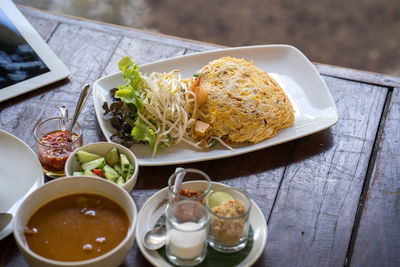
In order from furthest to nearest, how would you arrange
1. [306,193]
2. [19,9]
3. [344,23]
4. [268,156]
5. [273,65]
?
[344,23] < [19,9] < [273,65] < [268,156] < [306,193]

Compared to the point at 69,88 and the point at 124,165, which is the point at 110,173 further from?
the point at 69,88

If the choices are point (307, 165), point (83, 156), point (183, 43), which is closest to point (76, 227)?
point (83, 156)

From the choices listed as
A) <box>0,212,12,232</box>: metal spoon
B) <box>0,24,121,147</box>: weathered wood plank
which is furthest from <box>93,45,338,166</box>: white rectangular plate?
<box>0,212,12,232</box>: metal spoon

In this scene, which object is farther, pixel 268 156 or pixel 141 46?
pixel 141 46

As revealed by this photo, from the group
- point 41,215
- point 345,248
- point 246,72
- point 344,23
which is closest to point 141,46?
point 246,72

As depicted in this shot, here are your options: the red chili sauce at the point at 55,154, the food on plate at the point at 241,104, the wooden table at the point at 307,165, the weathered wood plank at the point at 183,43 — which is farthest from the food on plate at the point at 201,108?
the weathered wood plank at the point at 183,43

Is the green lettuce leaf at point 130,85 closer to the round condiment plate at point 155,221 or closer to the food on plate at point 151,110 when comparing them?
the food on plate at point 151,110

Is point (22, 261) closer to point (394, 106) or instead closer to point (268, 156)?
point (268, 156)
